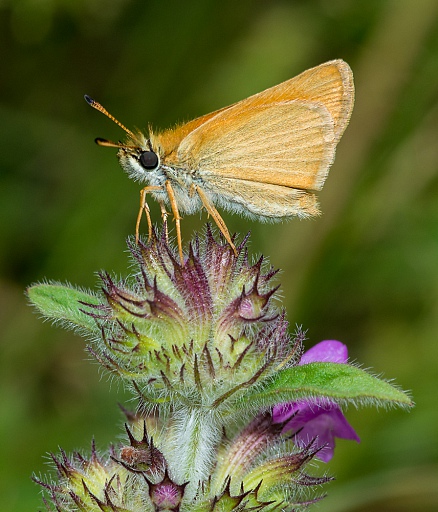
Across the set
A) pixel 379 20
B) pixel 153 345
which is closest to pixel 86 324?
pixel 153 345

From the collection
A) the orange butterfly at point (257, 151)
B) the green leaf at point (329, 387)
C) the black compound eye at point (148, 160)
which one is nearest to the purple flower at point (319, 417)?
the green leaf at point (329, 387)

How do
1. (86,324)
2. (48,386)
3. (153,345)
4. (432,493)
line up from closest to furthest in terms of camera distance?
(153,345)
(86,324)
(432,493)
(48,386)

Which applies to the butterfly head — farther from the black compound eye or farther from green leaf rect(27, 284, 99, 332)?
green leaf rect(27, 284, 99, 332)

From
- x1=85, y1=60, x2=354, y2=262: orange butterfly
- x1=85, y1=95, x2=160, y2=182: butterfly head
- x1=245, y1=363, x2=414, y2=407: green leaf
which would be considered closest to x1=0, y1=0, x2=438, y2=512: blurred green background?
x1=85, y1=60, x2=354, y2=262: orange butterfly

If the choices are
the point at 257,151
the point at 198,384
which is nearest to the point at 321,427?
the point at 198,384

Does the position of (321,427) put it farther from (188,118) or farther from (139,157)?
(188,118)

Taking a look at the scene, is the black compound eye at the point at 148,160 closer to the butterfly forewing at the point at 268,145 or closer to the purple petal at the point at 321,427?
the butterfly forewing at the point at 268,145

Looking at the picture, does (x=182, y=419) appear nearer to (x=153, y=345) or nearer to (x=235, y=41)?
(x=153, y=345)
